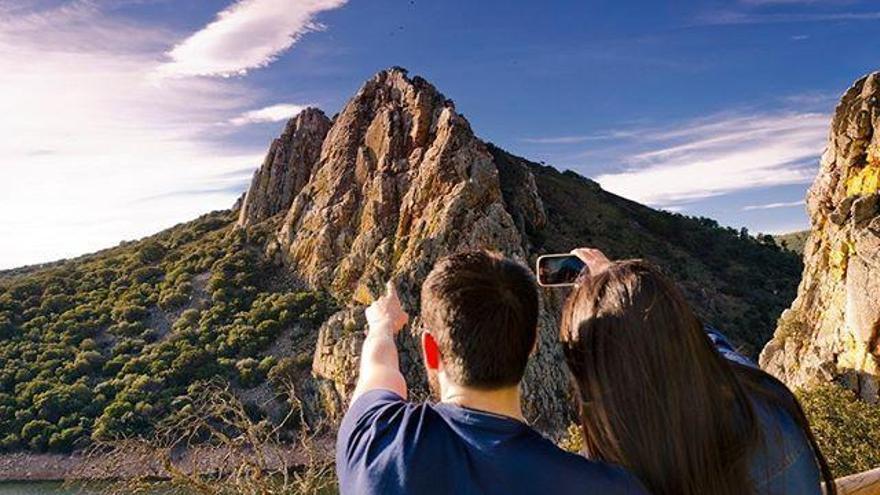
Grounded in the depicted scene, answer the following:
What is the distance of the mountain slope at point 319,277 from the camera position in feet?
133

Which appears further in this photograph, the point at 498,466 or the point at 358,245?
the point at 358,245

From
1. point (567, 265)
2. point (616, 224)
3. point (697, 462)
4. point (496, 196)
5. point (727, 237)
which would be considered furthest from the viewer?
point (727, 237)

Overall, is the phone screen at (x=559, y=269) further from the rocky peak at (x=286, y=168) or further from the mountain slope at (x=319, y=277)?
the rocky peak at (x=286, y=168)

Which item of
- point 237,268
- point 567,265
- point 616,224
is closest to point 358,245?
point 237,268

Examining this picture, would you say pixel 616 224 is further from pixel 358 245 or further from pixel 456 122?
pixel 358 245

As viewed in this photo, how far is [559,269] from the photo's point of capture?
2.42 metres

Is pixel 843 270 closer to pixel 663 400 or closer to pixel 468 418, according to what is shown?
pixel 663 400

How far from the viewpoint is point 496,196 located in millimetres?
44750

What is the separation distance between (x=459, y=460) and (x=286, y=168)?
71245mm

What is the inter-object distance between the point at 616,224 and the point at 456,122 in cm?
1779

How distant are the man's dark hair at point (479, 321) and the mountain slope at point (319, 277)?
1232 inches

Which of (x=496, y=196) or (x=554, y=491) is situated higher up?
(x=496, y=196)

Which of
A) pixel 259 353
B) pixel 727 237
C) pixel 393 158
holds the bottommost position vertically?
pixel 259 353

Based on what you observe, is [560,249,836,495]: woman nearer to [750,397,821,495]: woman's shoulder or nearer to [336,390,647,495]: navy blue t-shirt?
[750,397,821,495]: woman's shoulder
